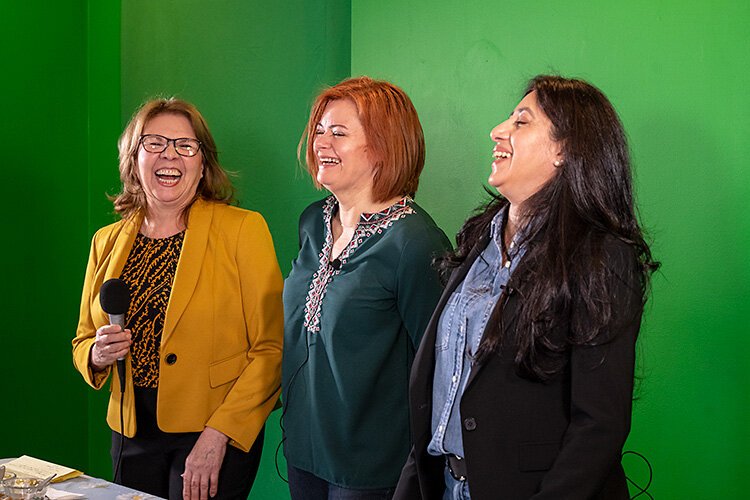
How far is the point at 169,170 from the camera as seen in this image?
9.43ft

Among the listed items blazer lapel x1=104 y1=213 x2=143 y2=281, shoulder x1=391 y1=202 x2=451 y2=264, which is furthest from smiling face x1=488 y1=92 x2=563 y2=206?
blazer lapel x1=104 y1=213 x2=143 y2=281

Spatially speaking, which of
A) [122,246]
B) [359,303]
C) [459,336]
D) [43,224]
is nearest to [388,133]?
[359,303]

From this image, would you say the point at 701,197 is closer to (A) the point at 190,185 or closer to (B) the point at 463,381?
(B) the point at 463,381

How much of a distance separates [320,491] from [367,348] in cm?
45

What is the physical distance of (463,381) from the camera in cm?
192

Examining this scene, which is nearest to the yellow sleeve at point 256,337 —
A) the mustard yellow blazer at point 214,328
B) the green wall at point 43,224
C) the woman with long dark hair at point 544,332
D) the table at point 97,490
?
the mustard yellow blazer at point 214,328

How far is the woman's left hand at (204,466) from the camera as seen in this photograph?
105 inches

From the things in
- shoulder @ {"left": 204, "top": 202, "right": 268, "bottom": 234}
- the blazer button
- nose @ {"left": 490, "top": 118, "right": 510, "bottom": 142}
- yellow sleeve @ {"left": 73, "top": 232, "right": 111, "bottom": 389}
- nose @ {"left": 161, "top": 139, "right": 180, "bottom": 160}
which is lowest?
yellow sleeve @ {"left": 73, "top": 232, "right": 111, "bottom": 389}

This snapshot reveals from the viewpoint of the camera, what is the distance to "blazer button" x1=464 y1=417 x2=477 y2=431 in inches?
72.2

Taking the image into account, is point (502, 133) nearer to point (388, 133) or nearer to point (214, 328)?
point (388, 133)

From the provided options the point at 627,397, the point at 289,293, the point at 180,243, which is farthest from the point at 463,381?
the point at 180,243

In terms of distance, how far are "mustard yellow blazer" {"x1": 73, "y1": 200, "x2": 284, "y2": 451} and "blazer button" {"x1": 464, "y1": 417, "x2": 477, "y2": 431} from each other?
1.12m

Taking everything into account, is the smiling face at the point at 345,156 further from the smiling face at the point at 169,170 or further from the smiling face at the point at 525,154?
the smiling face at the point at 525,154

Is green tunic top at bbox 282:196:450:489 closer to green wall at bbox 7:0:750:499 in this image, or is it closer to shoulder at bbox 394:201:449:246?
shoulder at bbox 394:201:449:246
